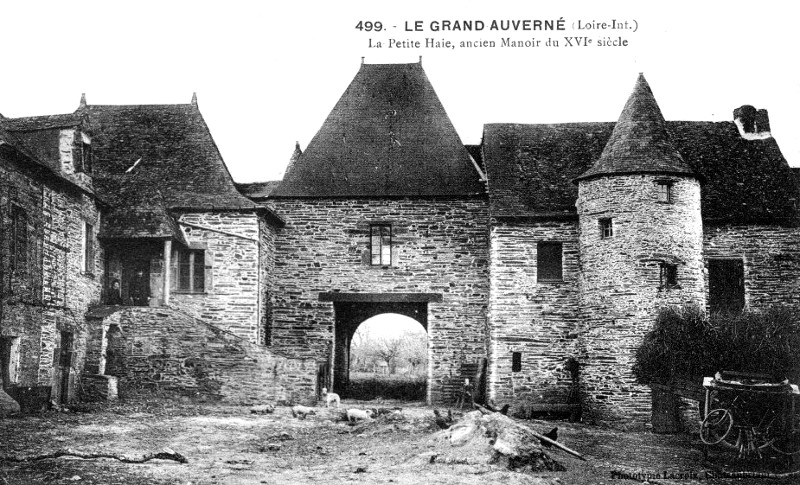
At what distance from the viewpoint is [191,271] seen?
74.3 feet

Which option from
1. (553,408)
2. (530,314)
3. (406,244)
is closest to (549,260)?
(530,314)

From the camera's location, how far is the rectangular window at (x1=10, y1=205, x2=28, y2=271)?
1686cm

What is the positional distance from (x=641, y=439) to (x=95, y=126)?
18.0m

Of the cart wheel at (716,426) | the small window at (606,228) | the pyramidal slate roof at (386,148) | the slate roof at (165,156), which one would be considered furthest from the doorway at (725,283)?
the slate roof at (165,156)

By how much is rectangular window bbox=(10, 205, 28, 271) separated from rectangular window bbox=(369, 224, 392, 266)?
981cm

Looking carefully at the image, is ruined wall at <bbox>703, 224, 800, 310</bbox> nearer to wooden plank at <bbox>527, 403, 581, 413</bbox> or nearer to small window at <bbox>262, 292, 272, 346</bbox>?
wooden plank at <bbox>527, 403, 581, 413</bbox>

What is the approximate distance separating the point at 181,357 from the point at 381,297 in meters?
6.29

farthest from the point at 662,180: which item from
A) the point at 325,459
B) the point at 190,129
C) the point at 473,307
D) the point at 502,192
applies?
the point at 190,129

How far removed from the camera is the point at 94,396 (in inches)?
741

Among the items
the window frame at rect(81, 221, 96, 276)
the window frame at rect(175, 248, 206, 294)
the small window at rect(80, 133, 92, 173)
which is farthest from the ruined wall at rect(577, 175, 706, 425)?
the small window at rect(80, 133, 92, 173)

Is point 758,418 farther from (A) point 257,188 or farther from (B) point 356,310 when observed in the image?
(A) point 257,188

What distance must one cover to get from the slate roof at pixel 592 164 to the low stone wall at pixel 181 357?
766cm

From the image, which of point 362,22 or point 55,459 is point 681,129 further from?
point 55,459

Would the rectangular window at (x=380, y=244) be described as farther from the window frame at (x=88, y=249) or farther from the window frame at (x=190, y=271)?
the window frame at (x=88, y=249)
